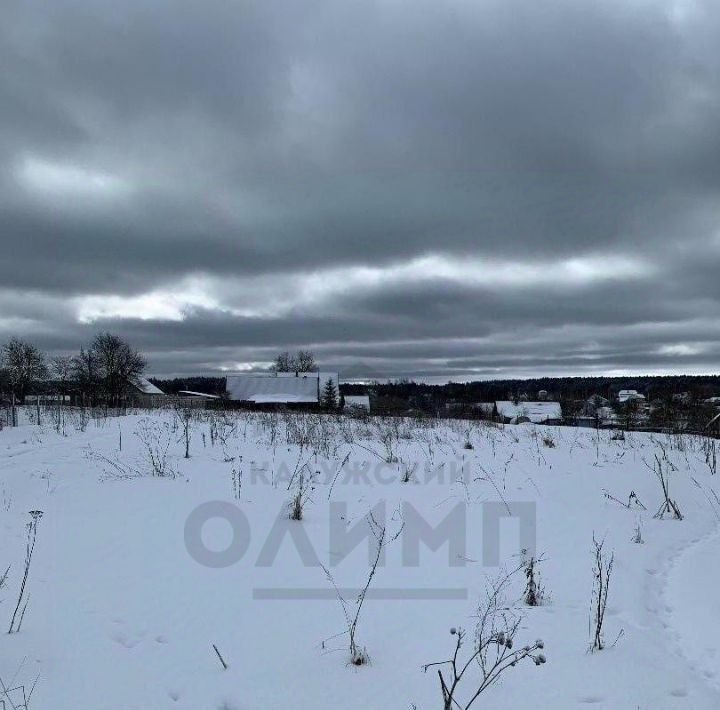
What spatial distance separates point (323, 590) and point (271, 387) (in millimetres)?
50635

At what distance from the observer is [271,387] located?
5372 centimetres

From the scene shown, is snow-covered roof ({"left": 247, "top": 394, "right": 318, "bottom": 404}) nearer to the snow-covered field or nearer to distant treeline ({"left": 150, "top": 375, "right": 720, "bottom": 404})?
distant treeline ({"left": 150, "top": 375, "right": 720, "bottom": 404})

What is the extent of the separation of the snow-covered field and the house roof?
4483cm

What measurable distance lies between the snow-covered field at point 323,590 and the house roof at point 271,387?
44834 mm

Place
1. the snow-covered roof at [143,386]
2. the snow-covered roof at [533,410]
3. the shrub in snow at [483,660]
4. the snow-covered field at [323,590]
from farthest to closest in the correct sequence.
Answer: the snow-covered roof at [143,386], the snow-covered roof at [533,410], the snow-covered field at [323,590], the shrub in snow at [483,660]

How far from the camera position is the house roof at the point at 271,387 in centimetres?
5291

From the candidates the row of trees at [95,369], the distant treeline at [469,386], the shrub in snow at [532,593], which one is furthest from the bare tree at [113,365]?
the shrub in snow at [532,593]

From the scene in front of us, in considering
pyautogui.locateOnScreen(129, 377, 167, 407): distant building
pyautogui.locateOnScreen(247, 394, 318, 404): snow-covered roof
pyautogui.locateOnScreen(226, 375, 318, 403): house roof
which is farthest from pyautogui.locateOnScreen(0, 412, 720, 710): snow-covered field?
pyautogui.locateOnScreen(129, 377, 167, 407): distant building

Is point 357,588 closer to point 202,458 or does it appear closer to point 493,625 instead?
point 493,625

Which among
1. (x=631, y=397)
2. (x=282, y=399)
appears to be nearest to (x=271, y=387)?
(x=282, y=399)

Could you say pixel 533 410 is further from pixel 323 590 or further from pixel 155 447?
pixel 323 590

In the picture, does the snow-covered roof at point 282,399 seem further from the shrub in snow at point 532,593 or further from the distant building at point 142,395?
the shrub in snow at point 532,593

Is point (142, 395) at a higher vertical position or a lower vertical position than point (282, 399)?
higher

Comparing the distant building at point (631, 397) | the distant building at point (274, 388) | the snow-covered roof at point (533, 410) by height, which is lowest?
the snow-covered roof at point (533, 410)
